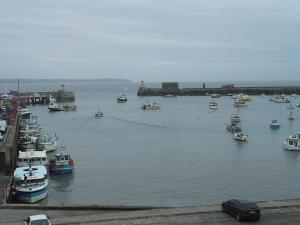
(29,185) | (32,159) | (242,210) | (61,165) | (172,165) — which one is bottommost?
(172,165)

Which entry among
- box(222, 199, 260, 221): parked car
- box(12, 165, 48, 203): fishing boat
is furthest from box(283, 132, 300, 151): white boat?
box(222, 199, 260, 221): parked car

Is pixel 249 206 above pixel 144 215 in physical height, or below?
above

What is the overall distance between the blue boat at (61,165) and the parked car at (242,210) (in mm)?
24679

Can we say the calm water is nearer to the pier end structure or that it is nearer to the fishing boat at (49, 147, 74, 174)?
the fishing boat at (49, 147, 74, 174)

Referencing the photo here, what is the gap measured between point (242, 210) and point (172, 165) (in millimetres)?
28025

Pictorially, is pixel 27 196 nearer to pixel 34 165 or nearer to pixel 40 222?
pixel 34 165

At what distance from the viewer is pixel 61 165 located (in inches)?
1806

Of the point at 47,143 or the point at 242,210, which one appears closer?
the point at 242,210

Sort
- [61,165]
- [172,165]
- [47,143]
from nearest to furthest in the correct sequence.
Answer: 1. [61,165]
2. [172,165]
3. [47,143]

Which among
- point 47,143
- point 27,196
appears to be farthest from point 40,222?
point 47,143

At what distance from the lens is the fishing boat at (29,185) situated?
115 feet

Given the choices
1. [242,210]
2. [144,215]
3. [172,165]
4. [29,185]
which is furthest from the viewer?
[172,165]

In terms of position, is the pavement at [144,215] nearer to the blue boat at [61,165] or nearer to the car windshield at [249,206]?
the car windshield at [249,206]

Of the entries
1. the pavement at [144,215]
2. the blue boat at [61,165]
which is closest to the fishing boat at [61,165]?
the blue boat at [61,165]
